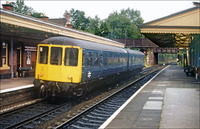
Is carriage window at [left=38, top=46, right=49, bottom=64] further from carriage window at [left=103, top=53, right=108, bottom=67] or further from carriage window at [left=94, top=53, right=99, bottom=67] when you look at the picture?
carriage window at [left=103, top=53, right=108, bottom=67]

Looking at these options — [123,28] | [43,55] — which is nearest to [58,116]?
[43,55]

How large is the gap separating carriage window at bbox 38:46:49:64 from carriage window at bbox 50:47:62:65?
34 centimetres

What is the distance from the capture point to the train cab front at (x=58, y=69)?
38.7 feet

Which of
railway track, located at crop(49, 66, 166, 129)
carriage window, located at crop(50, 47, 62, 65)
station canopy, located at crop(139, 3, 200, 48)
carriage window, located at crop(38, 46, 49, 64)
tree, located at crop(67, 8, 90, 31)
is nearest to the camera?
railway track, located at crop(49, 66, 166, 129)

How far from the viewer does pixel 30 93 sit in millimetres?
13695

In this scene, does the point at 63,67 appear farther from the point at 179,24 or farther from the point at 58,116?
the point at 179,24

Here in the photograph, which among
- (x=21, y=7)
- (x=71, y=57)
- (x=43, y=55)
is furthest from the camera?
(x=21, y=7)

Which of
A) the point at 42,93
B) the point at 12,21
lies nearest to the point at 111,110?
the point at 42,93

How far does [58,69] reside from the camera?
11930 millimetres

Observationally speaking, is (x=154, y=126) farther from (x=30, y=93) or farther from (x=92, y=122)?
(x=30, y=93)

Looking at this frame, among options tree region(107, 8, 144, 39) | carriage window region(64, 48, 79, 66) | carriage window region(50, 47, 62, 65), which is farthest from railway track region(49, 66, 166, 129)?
tree region(107, 8, 144, 39)

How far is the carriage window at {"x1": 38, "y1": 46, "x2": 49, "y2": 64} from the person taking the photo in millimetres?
12336

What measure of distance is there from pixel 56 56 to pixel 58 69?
2.24 ft

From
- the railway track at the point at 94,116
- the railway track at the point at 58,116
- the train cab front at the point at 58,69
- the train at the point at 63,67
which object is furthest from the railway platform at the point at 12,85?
the railway track at the point at 94,116
